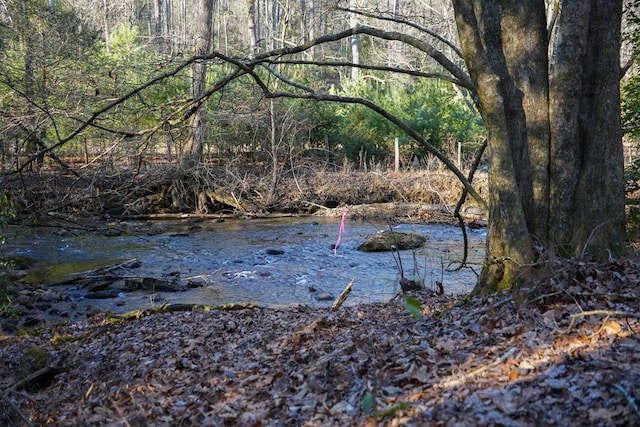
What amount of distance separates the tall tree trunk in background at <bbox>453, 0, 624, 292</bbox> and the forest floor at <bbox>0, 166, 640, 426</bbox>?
0.80 meters

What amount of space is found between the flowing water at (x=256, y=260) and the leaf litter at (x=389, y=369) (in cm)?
362

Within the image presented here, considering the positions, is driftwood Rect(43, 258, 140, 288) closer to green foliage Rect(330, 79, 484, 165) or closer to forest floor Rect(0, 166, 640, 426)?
forest floor Rect(0, 166, 640, 426)

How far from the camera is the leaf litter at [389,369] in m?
3.45

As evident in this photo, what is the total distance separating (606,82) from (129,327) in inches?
259

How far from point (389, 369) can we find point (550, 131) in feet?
10.5

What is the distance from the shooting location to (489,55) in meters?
6.32

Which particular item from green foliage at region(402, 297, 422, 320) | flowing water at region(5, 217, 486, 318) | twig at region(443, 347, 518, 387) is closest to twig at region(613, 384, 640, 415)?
twig at region(443, 347, 518, 387)

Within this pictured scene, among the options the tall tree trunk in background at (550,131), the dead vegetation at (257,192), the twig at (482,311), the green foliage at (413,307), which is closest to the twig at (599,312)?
the twig at (482,311)

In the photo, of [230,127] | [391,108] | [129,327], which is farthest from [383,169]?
[129,327]

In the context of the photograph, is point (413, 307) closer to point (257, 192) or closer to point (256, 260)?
point (256, 260)

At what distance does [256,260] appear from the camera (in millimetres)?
14625

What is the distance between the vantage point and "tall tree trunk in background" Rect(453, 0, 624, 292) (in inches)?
234

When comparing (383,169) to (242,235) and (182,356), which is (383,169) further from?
(182,356)

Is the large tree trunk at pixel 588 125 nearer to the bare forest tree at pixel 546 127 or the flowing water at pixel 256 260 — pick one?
the bare forest tree at pixel 546 127
